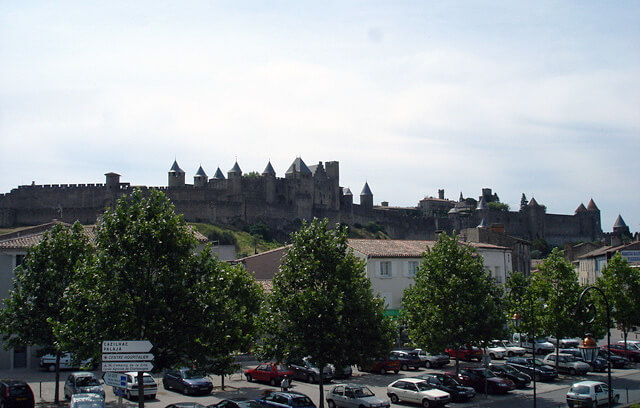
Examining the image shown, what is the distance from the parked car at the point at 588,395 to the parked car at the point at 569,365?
7.19 meters

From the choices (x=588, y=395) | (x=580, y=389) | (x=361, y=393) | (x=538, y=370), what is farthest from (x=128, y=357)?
(x=538, y=370)

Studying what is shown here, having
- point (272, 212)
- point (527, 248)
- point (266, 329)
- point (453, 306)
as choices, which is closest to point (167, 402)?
point (266, 329)

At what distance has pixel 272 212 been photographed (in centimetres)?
10981

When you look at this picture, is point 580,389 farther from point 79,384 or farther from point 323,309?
point 79,384

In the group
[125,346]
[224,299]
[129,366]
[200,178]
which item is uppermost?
[200,178]

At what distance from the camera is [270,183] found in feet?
374

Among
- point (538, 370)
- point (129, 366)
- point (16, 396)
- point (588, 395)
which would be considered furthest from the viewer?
point (538, 370)

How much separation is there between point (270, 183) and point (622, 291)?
8068 cm

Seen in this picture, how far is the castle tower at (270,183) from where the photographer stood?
371ft

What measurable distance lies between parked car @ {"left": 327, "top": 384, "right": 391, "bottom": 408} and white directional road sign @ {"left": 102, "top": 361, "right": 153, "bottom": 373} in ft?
31.1

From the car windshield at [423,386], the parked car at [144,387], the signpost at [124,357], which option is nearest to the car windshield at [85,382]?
the parked car at [144,387]

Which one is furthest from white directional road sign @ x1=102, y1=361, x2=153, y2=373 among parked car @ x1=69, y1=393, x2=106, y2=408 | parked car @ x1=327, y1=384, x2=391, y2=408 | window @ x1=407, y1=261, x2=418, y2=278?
window @ x1=407, y1=261, x2=418, y2=278

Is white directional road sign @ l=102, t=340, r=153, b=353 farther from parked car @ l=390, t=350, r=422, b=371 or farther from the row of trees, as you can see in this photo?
parked car @ l=390, t=350, r=422, b=371

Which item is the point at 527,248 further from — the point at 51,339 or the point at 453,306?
the point at 51,339
